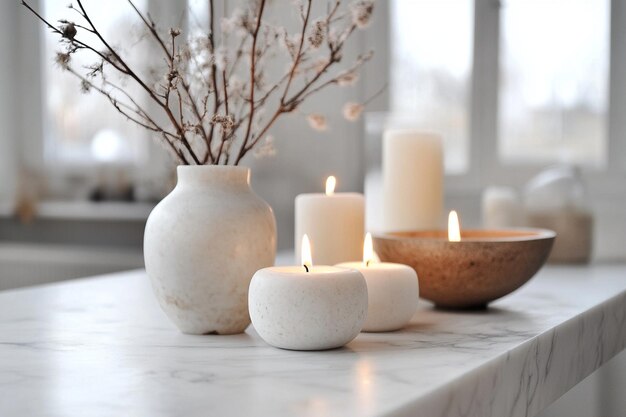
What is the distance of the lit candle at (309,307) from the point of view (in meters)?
0.67

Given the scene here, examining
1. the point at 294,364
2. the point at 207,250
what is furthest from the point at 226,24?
the point at 294,364

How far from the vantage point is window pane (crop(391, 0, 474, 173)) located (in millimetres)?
1904

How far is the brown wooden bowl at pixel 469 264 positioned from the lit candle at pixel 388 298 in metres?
0.11

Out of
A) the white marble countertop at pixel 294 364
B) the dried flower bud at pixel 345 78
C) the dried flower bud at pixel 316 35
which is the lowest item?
the white marble countertop at pixel 294 364

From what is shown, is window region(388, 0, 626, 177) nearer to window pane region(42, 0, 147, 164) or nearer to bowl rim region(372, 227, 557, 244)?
bowl rim region(372, 227, 557, 244)

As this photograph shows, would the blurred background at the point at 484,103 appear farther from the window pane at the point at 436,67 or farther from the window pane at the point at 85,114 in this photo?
the window pane at the point at 85,114

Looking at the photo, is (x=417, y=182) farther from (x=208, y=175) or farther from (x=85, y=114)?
(x=85, y=114)

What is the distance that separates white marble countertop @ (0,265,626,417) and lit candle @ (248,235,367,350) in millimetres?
16

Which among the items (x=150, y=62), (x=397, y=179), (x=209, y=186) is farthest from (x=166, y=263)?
(x=150, y=62)

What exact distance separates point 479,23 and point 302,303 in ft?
4.48

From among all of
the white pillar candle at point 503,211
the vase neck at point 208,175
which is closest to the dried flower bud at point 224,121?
the vase neck at point 208,175

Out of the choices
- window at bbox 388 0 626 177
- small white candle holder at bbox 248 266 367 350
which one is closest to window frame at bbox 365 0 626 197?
window at bbox 388 0 626 177

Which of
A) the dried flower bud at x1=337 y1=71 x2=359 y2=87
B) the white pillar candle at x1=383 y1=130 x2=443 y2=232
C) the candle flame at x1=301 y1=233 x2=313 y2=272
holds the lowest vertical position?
the candle flame at x1=301 y1=233 x2=313 y2=272

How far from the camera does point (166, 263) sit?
0.77 metres
